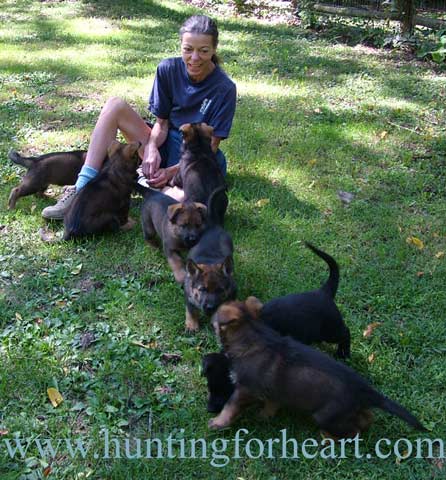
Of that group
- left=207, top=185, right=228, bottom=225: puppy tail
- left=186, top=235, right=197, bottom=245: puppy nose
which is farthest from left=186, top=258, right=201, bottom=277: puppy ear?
left=207, top=185, right=228, bottom=225: puppy tail

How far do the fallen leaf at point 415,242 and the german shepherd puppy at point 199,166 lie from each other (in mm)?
1696

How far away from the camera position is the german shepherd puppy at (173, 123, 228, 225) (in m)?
5.40

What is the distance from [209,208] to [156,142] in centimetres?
158

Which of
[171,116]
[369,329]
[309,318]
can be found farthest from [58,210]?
[369,329]

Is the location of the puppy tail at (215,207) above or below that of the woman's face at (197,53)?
below

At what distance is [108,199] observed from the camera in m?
5.42

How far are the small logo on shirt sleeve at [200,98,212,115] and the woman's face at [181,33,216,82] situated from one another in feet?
0.76

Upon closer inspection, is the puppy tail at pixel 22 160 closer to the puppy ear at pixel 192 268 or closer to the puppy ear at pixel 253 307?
the puppy ear at pixel 192 268

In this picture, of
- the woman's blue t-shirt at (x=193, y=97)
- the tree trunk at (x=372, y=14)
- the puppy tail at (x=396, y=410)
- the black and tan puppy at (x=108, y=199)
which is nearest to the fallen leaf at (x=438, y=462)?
the puppy tail at (x=396, y=410)

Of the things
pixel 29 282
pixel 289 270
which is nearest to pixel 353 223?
pixel 289 270

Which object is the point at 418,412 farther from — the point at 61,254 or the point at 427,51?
the point at 427,51

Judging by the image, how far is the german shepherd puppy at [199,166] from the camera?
540cm

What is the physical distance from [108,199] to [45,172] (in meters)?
0.92

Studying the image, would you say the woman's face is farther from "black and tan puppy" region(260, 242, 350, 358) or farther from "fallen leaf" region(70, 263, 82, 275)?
"black and tan puppy" region(260, 242, 350, 358)
